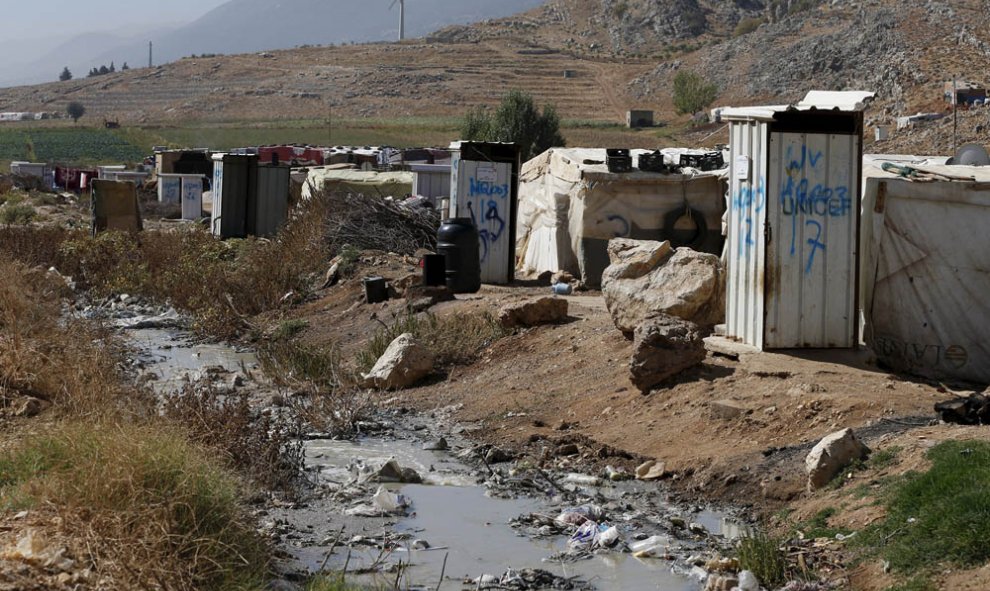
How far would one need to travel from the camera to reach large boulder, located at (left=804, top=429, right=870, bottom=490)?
7.00 meters

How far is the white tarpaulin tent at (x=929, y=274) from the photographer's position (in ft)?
32.4

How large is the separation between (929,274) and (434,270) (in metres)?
6.08

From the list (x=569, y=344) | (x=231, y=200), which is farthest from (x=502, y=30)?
(x=569, y=344)

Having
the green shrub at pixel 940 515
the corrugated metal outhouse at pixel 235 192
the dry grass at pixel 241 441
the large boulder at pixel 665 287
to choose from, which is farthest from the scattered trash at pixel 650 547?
the corrugated metal outhouse at pixel 235 192

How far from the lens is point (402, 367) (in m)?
11.5

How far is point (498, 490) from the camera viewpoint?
809 cm

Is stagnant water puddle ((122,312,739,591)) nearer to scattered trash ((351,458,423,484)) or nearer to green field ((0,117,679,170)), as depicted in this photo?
scattered trash ((351,458,423,484))

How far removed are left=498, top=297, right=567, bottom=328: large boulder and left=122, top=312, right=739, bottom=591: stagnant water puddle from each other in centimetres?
311

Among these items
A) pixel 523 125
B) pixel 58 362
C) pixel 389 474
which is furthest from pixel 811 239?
pixel 523 125

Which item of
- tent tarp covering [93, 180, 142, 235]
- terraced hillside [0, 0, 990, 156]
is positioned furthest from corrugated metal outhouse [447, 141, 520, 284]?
terraced hillside [0, 0, 990, 156]

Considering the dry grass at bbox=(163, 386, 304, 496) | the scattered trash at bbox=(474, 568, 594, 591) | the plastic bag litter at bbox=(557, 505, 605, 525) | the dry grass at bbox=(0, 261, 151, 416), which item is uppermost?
the dry grass at bbox=(0, 261, 151, 416)

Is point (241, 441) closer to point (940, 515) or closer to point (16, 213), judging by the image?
point (940, 515)

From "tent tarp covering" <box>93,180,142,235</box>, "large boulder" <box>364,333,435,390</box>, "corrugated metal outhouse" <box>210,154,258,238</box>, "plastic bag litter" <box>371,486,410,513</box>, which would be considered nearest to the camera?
"plastic bag litter" <box>371,486,410,513</box>

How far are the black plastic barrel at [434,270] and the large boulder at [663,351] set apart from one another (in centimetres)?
534
